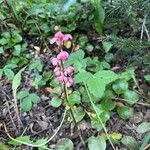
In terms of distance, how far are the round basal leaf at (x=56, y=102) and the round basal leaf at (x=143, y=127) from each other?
0.41 m

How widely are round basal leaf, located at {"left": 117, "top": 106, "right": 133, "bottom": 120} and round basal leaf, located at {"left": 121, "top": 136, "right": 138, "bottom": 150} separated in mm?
119

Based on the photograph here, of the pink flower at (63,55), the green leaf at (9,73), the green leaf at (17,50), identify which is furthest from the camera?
Answer: the green leaf at (17,50)

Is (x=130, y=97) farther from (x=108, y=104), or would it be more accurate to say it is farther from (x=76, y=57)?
(x=76, y=57)

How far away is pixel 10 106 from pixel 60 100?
0.29 meters

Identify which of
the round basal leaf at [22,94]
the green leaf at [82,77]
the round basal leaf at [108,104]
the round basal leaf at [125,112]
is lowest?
the round basal leaf at [125,112]

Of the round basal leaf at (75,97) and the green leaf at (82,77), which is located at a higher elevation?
the green leaf at (82,77)

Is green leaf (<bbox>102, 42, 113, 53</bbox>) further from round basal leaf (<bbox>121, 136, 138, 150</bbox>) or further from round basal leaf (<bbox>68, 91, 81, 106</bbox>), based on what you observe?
round basal leaf (<bbox>121, 136, 138, 150</bbox>)

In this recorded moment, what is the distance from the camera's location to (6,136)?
6.05ft

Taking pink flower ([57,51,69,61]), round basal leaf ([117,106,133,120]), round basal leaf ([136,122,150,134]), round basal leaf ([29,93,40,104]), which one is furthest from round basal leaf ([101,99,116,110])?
pink flower ([57,51,69,61])

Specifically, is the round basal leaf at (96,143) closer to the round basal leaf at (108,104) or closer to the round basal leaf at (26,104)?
the round basal leaf at (108,104)

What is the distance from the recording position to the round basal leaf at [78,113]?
1.81m

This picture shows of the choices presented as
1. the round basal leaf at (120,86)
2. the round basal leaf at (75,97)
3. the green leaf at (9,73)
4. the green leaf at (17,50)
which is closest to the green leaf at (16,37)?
the green leaf at (17,50)

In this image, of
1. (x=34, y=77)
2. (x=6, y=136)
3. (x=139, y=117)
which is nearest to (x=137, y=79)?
(x=139, y=117)

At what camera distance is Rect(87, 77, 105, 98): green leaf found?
1575 mm
